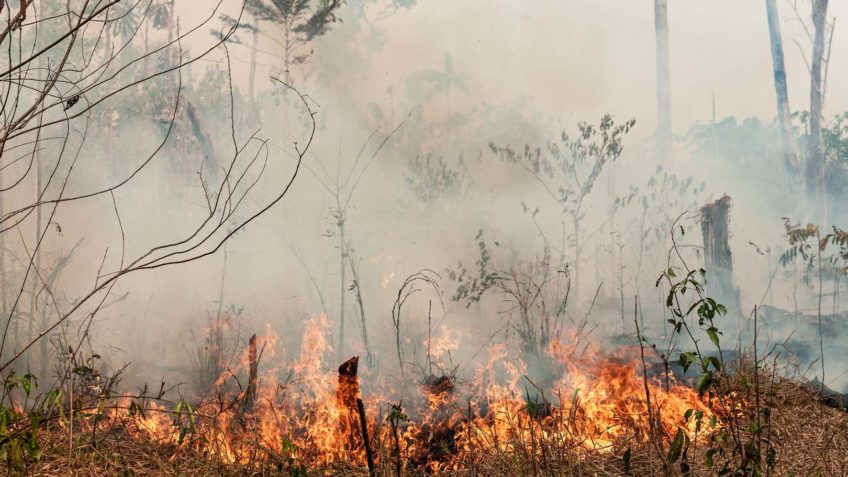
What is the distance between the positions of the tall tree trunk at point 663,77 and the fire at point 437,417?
9446 millimetres

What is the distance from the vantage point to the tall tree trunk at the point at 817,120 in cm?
1447

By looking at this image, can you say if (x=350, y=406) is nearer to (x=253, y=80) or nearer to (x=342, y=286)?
(x=342, y=286)

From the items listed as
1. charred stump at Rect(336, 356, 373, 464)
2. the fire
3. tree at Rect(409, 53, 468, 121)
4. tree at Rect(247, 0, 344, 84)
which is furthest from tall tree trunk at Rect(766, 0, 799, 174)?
charred stump at Rect(336, 356, 373, 464)

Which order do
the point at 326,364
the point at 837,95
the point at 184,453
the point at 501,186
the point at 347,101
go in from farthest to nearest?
1. the point at 837,95
2. the point at 347,101
3. the point at 501,186
4. the point at 326,364
5. the point at 184,453

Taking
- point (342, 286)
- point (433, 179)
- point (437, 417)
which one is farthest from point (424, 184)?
point (437, 417)

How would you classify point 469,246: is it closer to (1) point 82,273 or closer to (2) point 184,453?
(1) point 82,273

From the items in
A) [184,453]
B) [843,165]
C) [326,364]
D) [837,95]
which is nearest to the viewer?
[184,453]

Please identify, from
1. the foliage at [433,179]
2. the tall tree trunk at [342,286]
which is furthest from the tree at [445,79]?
the tall tree trunk at [342,286]

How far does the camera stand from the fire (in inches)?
173

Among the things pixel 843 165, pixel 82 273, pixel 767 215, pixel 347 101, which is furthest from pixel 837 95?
pixel 82 273

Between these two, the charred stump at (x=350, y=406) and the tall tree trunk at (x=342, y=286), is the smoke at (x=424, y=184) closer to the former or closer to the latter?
the tall tree trunk at (x=342, y=286)

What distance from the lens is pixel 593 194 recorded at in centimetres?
1496

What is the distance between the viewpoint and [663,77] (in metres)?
14.4

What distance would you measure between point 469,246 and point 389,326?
2731 millimetres
